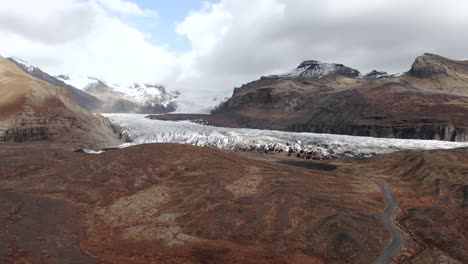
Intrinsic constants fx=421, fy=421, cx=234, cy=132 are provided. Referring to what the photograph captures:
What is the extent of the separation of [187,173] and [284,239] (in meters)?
20.8

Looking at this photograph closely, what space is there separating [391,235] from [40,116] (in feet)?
276

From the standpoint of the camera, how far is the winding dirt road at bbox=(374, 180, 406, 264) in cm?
3427

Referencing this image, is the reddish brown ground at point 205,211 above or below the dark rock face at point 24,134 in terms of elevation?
below

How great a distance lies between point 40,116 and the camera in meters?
96.9

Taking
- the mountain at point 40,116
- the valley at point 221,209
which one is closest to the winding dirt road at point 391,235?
the valley at point 221,209

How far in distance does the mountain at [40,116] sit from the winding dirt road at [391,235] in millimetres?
70379

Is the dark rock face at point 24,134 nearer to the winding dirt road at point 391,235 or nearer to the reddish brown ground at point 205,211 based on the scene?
the reddish brown ground at point 205,211

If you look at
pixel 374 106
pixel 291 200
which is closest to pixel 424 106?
pixel 374 106

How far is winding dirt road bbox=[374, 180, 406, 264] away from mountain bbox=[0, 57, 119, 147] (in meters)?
70.4

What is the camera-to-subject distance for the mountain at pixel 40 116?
9212 cm

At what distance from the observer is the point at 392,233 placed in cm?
3903

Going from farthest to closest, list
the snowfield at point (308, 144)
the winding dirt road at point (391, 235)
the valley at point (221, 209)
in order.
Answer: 1. the snowfield at point (308, 144)
2. the valley at point (221, 209)
3. the winding dirt road at point (391, 235)

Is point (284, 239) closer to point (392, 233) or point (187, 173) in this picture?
point (392, 233)

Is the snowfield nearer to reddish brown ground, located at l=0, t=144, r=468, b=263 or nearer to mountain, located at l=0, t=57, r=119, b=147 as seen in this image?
mountain, located at l=0, t=57, r=119, b=147
